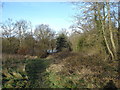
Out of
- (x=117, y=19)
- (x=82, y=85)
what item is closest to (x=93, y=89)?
(x=82, y=85)

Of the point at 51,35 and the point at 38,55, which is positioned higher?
the point at 51,35

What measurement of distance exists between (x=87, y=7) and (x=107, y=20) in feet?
3.70

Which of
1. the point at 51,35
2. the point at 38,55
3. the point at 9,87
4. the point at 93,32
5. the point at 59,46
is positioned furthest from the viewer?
the point at 59,46

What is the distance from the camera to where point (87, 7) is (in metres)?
4.24

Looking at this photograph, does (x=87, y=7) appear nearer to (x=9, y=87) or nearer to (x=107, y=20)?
(x=107, y=20)

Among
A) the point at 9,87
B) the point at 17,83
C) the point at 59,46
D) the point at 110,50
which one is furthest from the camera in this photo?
the point at 59,46

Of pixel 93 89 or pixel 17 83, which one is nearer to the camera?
pixel 93 89

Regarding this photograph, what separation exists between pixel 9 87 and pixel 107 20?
4.59 m

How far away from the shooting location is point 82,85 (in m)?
2.38

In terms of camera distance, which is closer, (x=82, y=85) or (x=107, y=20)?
(x=82, y=85)

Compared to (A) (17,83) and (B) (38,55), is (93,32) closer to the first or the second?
(A) (17,83)

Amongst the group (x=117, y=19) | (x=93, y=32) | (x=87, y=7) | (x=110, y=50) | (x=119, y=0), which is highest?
(x=87, y=7)

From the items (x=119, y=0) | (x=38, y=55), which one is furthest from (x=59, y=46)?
(x=119, y=0)

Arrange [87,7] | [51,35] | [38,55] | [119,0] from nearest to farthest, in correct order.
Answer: [119,0]
[87,7]
[38,55]
[51,35]
